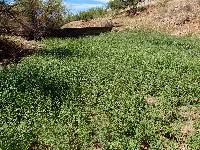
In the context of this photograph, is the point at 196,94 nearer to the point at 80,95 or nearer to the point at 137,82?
the point at 137,82

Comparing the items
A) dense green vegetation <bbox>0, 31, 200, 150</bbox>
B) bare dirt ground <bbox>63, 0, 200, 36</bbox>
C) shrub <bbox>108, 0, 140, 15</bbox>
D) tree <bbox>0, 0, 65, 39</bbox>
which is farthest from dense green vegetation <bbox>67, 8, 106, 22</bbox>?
dense green vegetation <bbox>0, 31, 200, 150</bbox>

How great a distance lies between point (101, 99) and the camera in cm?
1905

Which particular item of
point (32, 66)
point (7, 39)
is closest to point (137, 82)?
point (32, 66)

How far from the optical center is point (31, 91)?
19.6 metres

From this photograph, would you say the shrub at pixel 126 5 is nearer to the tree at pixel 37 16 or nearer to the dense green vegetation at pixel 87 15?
the dense green vegetation at pixel 87 15

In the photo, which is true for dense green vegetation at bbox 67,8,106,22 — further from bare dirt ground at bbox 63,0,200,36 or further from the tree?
the tree

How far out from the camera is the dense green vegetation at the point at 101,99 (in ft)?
48.1

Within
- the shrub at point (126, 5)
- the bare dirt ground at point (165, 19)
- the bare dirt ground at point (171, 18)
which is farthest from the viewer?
the shrub at point (126, 5)

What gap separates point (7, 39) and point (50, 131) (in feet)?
71.4

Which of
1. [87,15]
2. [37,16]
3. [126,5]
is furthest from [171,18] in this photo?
[87,15]

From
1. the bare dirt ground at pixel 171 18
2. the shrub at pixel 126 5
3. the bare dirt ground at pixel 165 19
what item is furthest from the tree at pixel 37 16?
the shrub at pixel 126 5

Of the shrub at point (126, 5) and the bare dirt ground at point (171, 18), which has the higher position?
the shrub at point (126, 5)

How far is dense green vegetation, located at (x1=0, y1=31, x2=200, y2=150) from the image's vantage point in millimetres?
14656

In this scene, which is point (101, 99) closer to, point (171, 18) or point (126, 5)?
point (171, 18)
